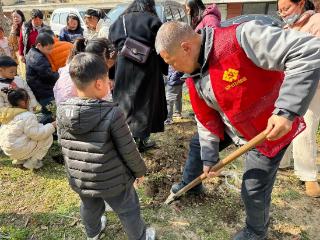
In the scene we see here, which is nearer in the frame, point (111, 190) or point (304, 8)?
point (111, 190)

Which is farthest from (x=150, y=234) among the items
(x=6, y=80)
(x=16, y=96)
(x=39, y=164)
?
(x=6, y=80)

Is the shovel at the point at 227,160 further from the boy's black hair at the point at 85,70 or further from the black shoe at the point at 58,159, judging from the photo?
the black shoe at the point at 58,159

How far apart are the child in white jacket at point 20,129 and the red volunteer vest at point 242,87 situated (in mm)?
2130

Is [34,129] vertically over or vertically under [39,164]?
over

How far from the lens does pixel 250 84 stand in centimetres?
189

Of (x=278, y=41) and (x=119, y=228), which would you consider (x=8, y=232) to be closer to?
(x=119, y=228)

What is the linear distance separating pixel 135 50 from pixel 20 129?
5.18ft

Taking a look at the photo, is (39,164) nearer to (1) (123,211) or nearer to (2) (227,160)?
(1) (123,211)

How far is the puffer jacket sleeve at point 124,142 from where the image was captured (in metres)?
1.97

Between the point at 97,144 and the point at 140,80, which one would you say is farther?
the point at 140,80

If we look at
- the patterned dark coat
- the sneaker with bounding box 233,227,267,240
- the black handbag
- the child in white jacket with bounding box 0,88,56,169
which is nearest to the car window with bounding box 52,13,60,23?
the child in white jacket with bounding box 0,88,56,169

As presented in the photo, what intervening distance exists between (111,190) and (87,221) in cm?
52

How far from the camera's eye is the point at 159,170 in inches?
142

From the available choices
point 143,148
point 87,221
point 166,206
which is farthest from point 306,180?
point 87,221
